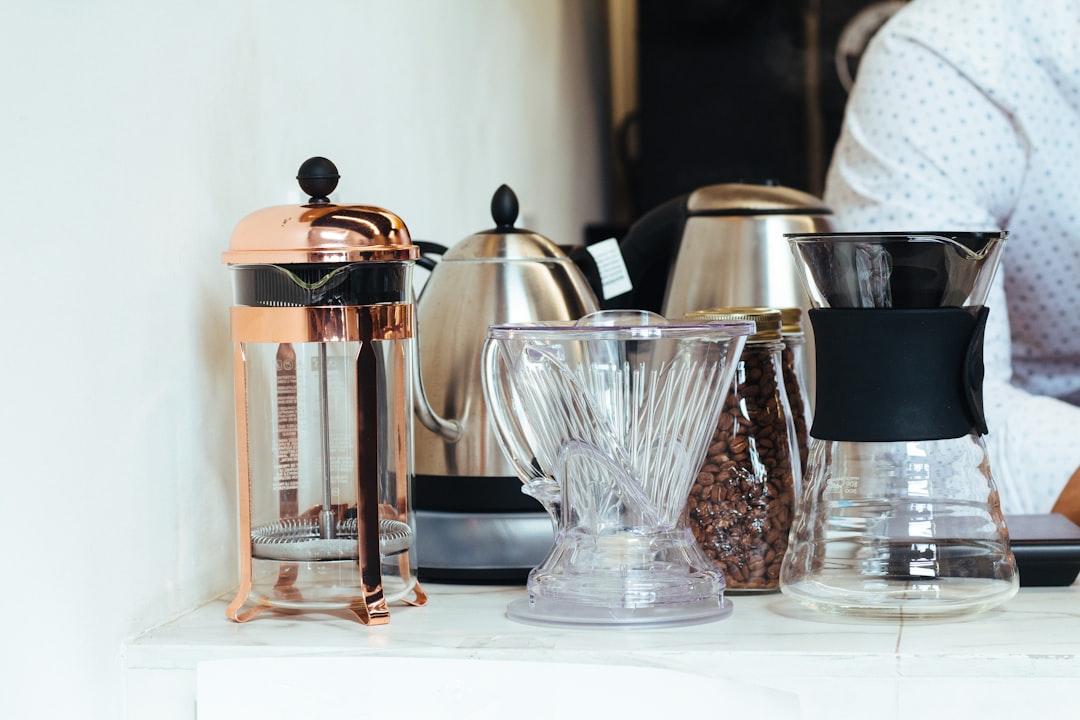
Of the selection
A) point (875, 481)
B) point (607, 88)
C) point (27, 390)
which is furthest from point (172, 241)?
point (607, 88)

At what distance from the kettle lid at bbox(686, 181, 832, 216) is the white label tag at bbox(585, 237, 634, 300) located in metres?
0.07

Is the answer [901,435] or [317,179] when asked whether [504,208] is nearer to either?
[317,179]

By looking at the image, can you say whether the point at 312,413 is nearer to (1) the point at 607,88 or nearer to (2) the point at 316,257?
(2) the point at 316,257

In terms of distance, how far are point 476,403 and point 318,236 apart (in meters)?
0.19

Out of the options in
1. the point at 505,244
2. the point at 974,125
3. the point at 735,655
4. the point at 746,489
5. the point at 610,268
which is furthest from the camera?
the point at 974,125

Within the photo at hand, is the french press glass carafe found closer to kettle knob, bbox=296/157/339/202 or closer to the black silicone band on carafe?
kettle knob, bbox=296/157/339/202

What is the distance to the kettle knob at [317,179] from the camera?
63 centimetres

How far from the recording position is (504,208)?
78cm

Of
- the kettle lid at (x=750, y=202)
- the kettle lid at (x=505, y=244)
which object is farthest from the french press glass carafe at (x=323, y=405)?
the kettle lid at (x=750, y=202)

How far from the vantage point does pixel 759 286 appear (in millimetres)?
910

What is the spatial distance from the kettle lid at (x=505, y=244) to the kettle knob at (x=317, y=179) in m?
0.14

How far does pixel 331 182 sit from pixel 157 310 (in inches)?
4.5

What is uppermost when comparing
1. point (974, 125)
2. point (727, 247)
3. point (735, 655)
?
point (974, 125)

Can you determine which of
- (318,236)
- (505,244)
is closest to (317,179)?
(318,236)
